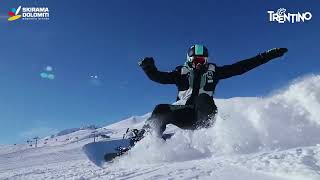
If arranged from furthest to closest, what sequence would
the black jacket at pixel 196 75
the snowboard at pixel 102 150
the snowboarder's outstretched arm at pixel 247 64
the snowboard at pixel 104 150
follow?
the snowboarder's outstretched arm at pixel 247 64, the black jacket at pixel 196 75, the snowboard at pixel 102 150, the snowboard at pixel 104 150

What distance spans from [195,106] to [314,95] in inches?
92.0

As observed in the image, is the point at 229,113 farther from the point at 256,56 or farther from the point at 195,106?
the point at 256,56

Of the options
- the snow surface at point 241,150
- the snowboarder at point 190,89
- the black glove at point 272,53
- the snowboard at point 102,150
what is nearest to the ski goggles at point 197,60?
the snowboarder at point 190,89

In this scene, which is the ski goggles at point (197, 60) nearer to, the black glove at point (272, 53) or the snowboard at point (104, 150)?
the snowboard at point (104, 150)

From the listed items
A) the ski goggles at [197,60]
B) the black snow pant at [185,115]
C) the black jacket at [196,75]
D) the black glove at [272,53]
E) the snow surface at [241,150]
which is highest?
the black glove at [272,53]

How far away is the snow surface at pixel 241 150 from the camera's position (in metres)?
4.45

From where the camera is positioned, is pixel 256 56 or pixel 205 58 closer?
pixel 205 58

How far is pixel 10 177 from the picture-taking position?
6523 millimetres

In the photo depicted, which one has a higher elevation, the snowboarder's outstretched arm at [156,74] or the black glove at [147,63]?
the black glove at [147,63]

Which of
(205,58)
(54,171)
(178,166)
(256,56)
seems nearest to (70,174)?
(54,171)

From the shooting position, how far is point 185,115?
8406 millimetres

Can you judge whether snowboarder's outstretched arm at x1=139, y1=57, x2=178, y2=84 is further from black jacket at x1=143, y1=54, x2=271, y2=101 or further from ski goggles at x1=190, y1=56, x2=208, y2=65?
ski goggles at x1=190, y1=56, x2=208, y2=65

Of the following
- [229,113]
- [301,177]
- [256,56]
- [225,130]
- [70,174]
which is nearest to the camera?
[301,177]

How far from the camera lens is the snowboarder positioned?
806cm
